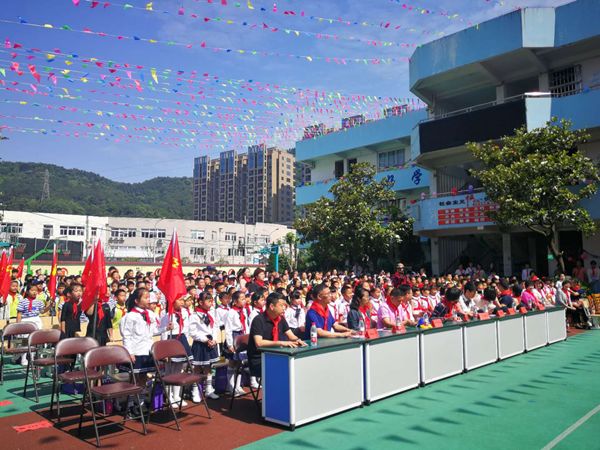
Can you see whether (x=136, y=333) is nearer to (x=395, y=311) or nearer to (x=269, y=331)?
(x=269, y=331)

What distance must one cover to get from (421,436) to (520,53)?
17248 millimetres

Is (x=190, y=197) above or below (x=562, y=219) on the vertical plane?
above

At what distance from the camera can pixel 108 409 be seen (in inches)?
226

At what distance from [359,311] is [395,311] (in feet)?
3.33

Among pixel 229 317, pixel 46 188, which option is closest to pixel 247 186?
pixel 46 188

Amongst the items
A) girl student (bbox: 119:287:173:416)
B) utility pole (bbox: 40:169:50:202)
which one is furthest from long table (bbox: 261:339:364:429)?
utility pole (bbox: 40:169:50:202)

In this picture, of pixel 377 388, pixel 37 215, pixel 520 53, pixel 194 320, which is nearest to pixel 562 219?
pixel 520 53

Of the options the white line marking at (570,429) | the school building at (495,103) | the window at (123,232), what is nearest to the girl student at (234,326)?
the white line marking at (570,429)

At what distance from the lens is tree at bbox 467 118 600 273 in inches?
593

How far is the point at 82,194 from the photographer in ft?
282

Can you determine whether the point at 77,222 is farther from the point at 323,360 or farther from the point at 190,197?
the point at 323,360

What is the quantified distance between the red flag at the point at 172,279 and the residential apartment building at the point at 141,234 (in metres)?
46.9

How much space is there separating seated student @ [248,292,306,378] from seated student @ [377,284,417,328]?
1829mm

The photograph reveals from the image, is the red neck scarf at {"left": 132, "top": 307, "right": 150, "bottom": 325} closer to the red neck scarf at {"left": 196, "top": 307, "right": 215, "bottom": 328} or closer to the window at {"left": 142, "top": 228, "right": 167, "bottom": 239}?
the red neck scarf at {"left": 196, "top": 307, "right": 215, "bottom": 328}
